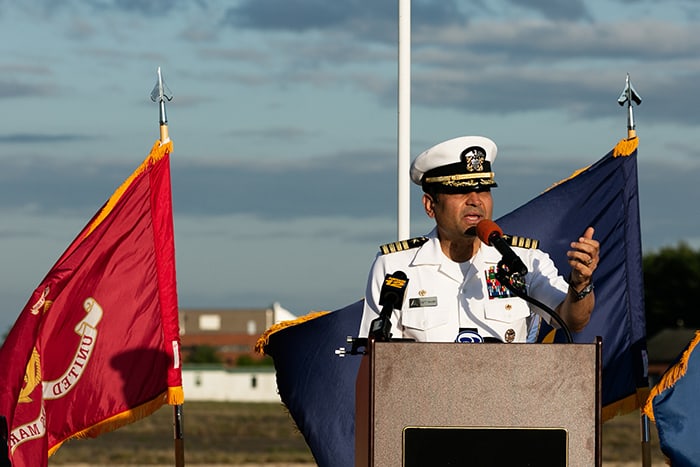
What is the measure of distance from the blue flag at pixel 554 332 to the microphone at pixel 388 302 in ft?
10.3

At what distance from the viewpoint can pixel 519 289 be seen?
5.32 metres

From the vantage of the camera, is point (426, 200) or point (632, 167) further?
point (632, 167)

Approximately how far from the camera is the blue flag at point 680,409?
713 centimetres

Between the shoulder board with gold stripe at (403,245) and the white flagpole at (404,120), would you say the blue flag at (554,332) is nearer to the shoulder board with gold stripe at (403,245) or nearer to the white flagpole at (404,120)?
the white flagpole at (404,120)

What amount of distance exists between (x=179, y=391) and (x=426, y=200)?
3.39m

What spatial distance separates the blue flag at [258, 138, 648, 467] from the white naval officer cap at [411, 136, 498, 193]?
2541 millimetres

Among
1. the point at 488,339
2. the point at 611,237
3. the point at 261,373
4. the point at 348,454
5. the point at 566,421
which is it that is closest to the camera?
the point at 566,421

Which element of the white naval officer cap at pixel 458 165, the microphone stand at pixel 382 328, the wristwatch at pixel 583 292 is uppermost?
the white naval officer cap at pixel 458 165

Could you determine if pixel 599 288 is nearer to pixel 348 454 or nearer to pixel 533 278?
pixel 348 454

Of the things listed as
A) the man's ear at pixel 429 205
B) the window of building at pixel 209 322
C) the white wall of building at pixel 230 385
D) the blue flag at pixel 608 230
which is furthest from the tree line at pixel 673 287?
the man's ear at pixel 429 205

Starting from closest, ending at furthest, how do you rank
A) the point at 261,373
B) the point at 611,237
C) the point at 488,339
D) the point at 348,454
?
1. the point at 488,339
2. the point at 348,454
3. the point at 611,237
4. the point at 261,373

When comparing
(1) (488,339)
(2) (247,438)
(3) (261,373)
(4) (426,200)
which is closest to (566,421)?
(1) (488,339)

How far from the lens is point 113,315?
9.11 metres

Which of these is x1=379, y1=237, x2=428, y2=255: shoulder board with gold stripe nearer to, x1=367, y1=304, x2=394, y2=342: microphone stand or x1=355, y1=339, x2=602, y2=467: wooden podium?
x1=367, y1=304, x2=394, y2=342: microphone stand
